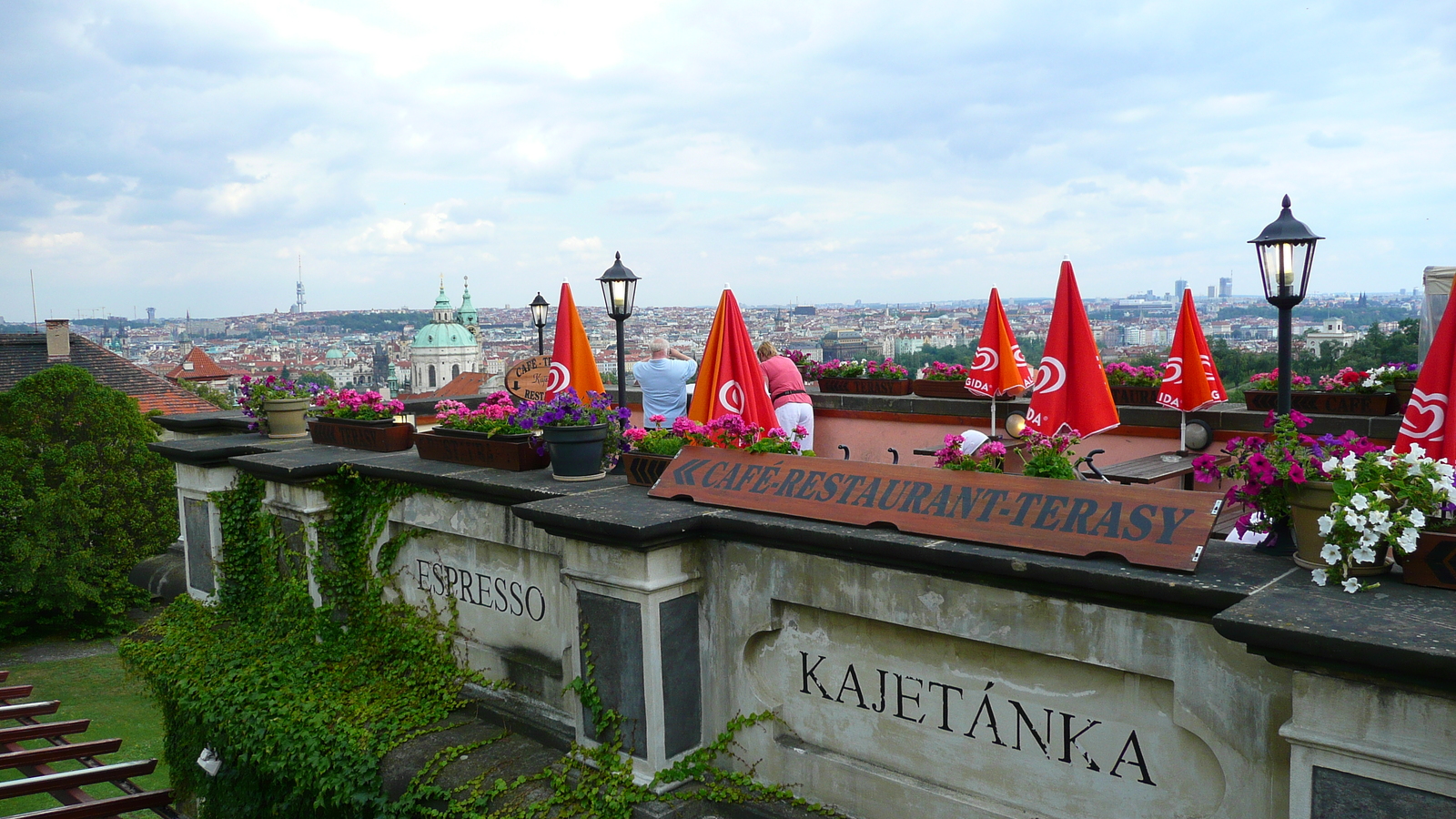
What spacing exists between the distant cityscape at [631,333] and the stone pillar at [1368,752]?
4.40 m

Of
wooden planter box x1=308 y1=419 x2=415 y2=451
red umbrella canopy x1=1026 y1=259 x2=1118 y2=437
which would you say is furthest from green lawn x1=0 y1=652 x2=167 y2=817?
red umbrella canopy x1=1026 y1=259 x2=1118 y2=437

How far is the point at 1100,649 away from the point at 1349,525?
0.78 meters

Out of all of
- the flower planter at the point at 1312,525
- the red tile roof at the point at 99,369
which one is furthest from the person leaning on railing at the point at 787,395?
the red tile roof at the point at 99,369

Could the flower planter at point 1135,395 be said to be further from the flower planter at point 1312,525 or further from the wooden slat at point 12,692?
the wooden slat at point 12,692

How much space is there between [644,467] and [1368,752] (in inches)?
129

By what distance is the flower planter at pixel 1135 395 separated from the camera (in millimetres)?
9609

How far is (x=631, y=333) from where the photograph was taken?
1149 inches

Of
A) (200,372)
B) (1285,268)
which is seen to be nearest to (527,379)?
(1285,268)

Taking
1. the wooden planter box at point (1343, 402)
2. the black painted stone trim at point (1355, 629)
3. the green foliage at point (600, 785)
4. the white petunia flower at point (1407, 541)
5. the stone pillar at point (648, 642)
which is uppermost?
the white petunia flower at point (1407, 541)

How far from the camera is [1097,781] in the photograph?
10.5ft

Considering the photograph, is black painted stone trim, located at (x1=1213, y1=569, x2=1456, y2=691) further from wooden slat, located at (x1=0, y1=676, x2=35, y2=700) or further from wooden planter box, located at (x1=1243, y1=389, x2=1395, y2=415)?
wooden slat, located at (x1=0, y1=676, x2=35, y2=700)

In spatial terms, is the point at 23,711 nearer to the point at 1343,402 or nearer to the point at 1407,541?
the point at 1407,541

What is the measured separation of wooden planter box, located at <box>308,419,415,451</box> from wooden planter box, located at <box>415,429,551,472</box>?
77 centimetres

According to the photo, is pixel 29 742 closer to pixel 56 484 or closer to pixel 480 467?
pixel 480 467
